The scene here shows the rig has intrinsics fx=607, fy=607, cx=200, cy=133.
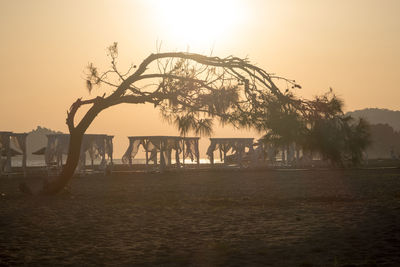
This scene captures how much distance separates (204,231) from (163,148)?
1134 inches

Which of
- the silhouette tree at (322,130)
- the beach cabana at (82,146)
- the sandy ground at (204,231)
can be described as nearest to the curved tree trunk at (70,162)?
the sandy ground at (204,231)

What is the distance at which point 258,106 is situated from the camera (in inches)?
590

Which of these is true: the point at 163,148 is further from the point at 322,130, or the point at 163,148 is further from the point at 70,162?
the point at 322,130

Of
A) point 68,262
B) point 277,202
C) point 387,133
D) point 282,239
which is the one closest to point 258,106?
point 277,202

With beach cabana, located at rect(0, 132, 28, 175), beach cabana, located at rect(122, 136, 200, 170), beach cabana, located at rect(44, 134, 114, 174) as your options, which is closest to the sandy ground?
beach cabana, located at rect(0, 132, 28, 175)

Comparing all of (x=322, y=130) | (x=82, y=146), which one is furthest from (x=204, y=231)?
(x=82, y=146)

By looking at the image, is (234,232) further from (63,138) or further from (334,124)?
(63,138)

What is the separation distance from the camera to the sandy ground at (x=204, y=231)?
738cm

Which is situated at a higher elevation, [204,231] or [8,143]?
[8,143]

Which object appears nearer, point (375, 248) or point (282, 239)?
point (375, 248)

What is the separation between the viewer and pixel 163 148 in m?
38.5

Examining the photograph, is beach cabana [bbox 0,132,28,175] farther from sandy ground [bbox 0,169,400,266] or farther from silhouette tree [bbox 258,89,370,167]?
silhouette tree [bbox 258,89,370,167]

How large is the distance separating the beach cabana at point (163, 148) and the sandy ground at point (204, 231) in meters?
22.5

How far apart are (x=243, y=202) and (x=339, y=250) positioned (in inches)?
298
